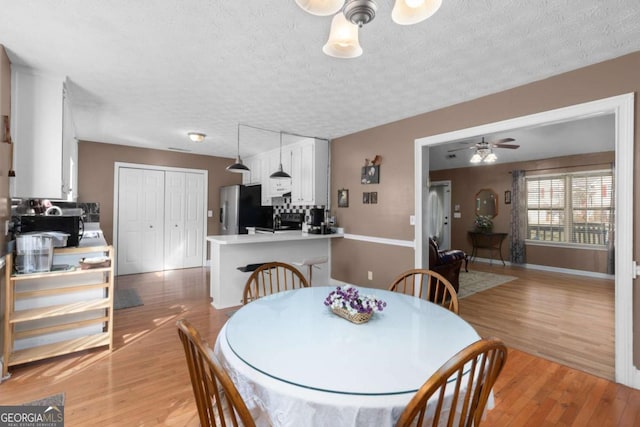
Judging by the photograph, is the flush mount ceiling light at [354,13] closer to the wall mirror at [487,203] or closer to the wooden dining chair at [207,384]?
the wooden dining chair at [207,384]

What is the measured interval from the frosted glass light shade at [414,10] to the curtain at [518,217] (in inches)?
272

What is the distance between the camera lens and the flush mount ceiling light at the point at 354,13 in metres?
1.08

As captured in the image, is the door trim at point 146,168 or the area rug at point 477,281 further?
the door trim at point 146,168

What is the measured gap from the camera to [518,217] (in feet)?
22.3

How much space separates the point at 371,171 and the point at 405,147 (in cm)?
59

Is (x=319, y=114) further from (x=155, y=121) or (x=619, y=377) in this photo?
(x=619, y=377)

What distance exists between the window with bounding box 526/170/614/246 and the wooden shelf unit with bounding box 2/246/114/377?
25.0ft

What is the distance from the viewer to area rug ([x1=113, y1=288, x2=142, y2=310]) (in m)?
3.77

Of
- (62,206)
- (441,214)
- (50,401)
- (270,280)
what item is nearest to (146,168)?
(62,206)

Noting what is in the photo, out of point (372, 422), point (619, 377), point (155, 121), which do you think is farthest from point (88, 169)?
point (619, 377)

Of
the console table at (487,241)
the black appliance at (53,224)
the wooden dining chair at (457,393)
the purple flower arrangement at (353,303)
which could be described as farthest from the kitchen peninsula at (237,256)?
the console table at (487,241)

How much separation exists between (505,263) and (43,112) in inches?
321

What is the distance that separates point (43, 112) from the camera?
2.56 metres

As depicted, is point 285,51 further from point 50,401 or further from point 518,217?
point 518,217
